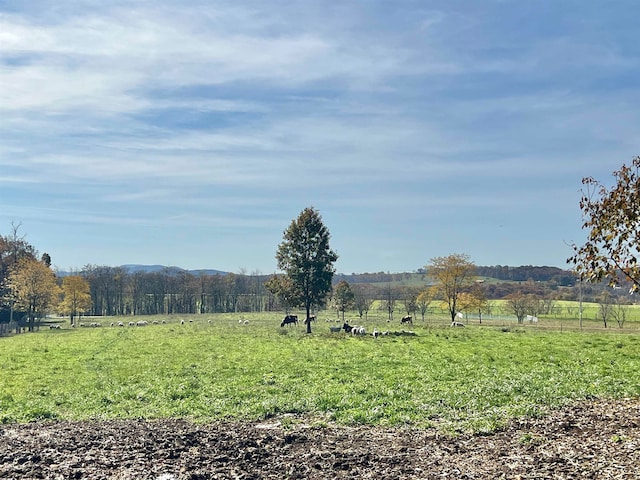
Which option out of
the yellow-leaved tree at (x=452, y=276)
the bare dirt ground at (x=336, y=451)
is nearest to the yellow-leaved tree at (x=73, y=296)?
the yellow-leaved tree at (x=452, y=276)

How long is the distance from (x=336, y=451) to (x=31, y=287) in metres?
65.0

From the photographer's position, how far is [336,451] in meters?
9.23

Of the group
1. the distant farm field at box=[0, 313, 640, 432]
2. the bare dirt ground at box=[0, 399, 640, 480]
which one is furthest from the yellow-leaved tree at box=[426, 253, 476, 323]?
the bare dirt ground at box=[0, 399, 640, 480]

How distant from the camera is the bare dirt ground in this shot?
7910 millimetres

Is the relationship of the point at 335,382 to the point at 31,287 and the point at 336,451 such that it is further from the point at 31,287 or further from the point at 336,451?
the point at 31,287

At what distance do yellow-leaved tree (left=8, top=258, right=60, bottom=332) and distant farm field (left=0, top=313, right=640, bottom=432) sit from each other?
40.2 metres

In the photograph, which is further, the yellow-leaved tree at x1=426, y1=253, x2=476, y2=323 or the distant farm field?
the yellow-leaved tree at x1=426, y1=253, x2=476, y2=323

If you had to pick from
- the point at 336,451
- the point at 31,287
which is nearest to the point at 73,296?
the point at 31,287

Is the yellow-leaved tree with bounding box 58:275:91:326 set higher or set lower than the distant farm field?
higher

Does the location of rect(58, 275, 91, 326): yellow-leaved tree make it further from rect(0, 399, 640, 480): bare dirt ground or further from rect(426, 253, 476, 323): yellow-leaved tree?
rect(0, 399, 640, 480): bare dirt ground

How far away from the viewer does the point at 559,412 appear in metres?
11.1

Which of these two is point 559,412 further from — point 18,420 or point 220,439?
point 18,420

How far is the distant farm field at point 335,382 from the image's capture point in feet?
40.8

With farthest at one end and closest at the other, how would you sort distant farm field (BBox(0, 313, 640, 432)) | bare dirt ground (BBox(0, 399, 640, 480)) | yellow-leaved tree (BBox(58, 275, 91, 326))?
yellow-leaved tree (BBox(58, 275, 91, 326)) → distant farm field (BBox(0, 313, 640, 432)) → bare dirt ground (BBox(0, 399, 640, 480))
